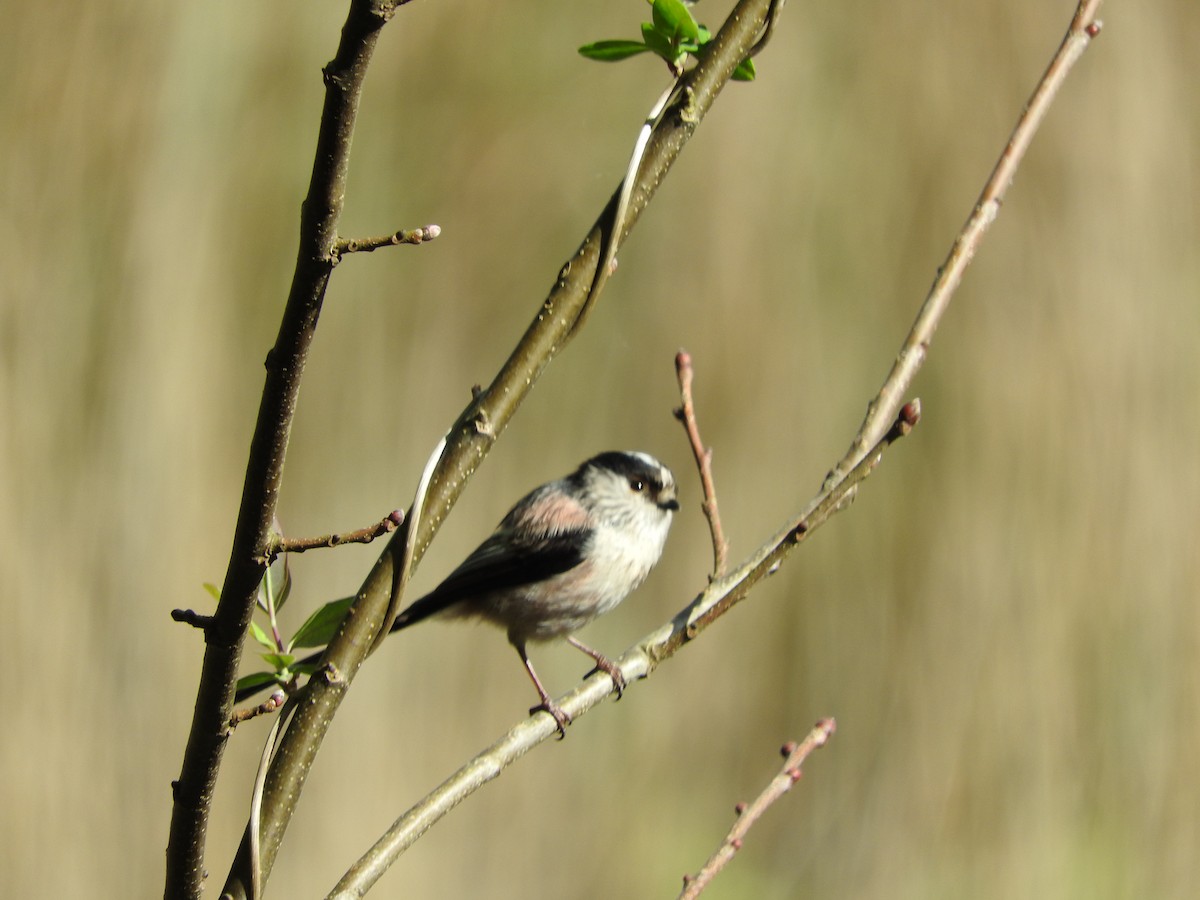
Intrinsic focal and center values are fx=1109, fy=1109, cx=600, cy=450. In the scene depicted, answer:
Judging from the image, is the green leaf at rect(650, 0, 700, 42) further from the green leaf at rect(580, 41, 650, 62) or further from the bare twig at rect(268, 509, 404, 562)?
the bare twig at rect(268, 509, 404, 562)

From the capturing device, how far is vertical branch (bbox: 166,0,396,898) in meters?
0.75

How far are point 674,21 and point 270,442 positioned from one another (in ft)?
1.81

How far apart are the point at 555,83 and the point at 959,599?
2.18 metres

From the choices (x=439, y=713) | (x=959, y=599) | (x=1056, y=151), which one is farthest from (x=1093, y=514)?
(x=439, y=713)

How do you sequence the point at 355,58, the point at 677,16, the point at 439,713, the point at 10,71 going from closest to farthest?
the point at 355,58 < the point at 677,16 < the point at 10,71 < the point at 439,713

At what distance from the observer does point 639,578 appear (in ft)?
8.67

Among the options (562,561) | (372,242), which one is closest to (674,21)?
(372,242)

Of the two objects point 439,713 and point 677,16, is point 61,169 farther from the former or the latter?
point 677,16

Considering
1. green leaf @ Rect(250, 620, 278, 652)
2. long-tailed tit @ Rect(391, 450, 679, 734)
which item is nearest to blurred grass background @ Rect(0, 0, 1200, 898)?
long-tailed tit @ Rect(391, 450, 679, 734)

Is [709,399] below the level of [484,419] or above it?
above

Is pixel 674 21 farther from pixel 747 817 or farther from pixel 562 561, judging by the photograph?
pixel 562 561

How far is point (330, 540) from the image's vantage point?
92 cm

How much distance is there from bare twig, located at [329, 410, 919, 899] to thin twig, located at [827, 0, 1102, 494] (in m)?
0.11

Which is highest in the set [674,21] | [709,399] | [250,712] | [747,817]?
[709,399]
